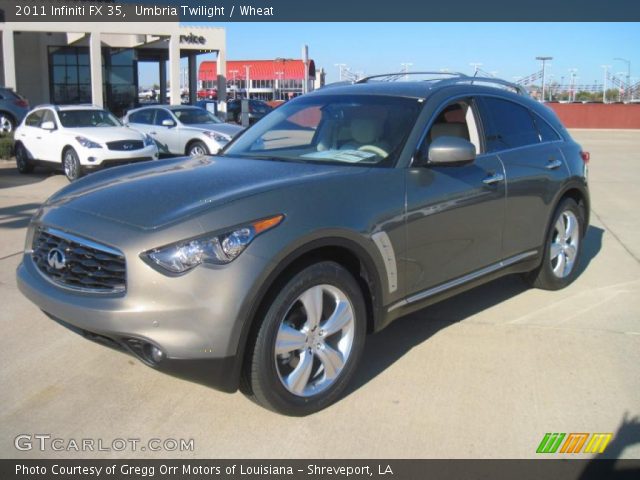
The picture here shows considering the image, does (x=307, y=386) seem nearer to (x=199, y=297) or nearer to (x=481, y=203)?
(x=199, y=297)

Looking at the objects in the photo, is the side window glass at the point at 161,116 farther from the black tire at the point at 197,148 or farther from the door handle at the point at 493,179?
the door handle at the point at 493,179

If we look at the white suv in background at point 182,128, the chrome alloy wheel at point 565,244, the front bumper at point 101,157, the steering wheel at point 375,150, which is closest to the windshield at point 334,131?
the steering wheel at point 375,150

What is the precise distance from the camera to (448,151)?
3908 mm

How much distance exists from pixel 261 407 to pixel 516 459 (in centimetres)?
133

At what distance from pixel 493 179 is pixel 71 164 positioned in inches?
415

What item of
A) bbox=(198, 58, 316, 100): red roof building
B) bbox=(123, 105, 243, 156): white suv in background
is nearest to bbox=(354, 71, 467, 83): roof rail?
bbox=(123, 105, 243, 156): white suv in background

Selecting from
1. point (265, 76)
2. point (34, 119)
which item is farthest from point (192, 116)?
point (265, 76)

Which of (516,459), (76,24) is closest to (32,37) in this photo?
(76,24)

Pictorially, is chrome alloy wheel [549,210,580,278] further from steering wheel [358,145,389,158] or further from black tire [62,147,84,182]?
black tire [62,147,84,182]

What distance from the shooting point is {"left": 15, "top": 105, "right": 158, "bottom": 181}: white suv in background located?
1276 cm

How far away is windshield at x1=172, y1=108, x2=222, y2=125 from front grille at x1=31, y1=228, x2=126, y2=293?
1267 centimetres

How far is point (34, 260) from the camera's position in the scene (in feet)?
12.0

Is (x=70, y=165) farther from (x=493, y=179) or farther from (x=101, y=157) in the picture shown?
(x=493, y=179)

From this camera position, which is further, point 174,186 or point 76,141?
point 76,141
